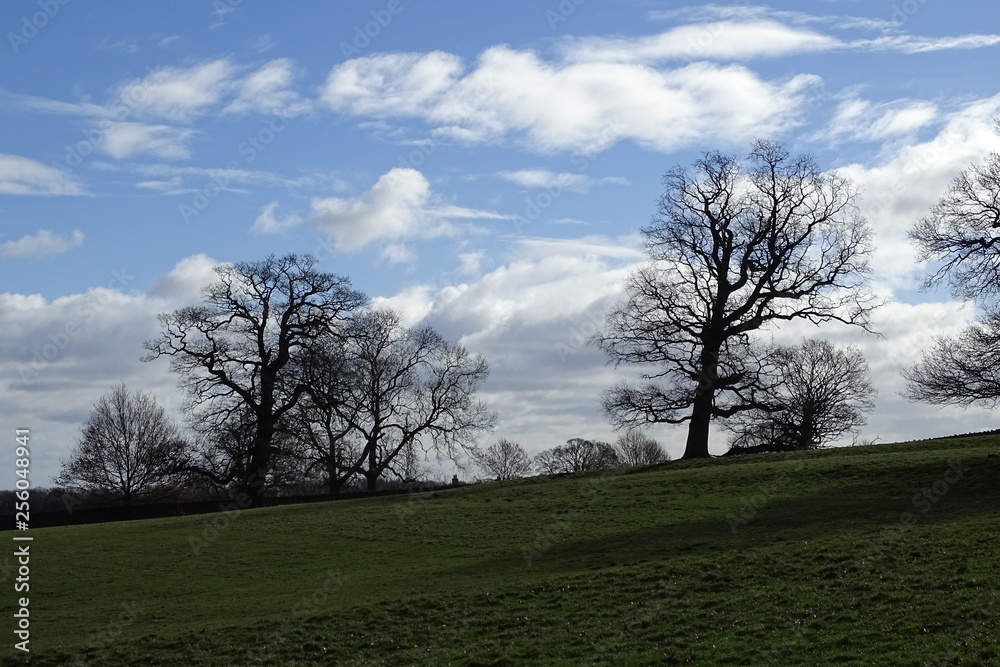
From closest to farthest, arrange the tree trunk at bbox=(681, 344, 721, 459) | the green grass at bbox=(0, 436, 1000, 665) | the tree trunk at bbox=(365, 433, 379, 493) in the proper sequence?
1. the green grass at bbox=(0, 436, 1000, 665)
2. the tree trunk at bbox=(681, 344, 721, 459)
3. the tree trunk at bbox=(365, 433, 379, 493)

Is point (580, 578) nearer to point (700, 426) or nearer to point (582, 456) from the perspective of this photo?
point (700, 426)

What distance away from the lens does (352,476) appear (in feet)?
208

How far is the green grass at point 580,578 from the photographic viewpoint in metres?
17.5

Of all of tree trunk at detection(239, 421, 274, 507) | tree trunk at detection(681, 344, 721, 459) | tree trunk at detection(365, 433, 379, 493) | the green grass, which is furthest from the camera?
tree trunk at detection(365, 433, 379, 493)

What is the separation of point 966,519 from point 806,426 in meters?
40.1

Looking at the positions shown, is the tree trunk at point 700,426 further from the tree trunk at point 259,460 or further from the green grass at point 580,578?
the tree trunk at point 259,460

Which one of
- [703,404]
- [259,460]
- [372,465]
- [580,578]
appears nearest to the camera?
[580,578]

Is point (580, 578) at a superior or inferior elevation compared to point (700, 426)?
inferior

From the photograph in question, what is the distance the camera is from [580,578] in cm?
2317

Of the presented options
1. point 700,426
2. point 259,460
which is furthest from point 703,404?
point 259,460

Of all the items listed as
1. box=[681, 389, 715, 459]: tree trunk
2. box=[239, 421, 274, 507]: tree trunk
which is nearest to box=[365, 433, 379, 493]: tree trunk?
box=[239, 421, 274, 507]: tree trunk

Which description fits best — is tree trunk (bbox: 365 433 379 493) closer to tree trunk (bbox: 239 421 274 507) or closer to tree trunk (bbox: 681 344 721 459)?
tree trunk (bbox: 239 421 274 507)

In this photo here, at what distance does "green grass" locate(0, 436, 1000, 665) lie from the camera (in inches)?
688

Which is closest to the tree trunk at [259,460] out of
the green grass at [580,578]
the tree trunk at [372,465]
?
the tree trunk at [372,465]
